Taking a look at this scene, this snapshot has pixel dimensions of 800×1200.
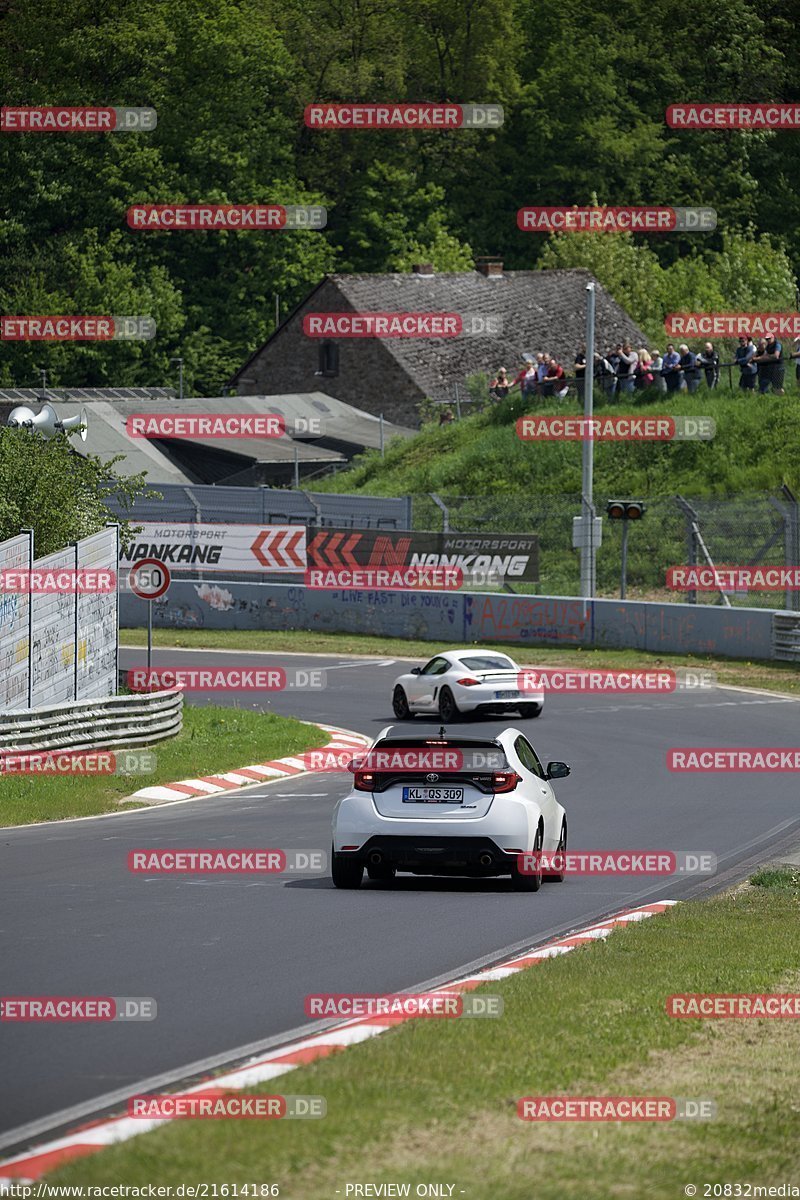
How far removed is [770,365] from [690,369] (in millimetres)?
2405

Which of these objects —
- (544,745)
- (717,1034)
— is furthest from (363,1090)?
(544,745)

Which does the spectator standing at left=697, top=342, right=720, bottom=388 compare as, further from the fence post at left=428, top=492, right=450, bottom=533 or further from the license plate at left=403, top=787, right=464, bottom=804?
the license plate at left=403, top=787, right=464, bottom=804

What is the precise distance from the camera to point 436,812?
15039 millimetres

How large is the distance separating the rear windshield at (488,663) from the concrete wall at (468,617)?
9035 mm

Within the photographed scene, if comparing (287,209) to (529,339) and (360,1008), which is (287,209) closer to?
(529,339)

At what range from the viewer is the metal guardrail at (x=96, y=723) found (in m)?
23.1

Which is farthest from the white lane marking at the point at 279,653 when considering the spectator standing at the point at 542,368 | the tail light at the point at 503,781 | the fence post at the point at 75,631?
the tail light at the point at 503,781

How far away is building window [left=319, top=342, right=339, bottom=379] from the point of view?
252 feet

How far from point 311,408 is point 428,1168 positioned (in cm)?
6809

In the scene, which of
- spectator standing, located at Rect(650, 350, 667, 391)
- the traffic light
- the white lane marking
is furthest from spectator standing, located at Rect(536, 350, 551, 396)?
the white lane marking

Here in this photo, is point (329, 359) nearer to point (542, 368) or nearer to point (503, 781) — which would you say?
point (542, 368)

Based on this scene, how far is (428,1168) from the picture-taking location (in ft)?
21.7

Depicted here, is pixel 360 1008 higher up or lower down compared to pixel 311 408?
lower down

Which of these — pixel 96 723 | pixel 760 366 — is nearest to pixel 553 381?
pixel 760 366
